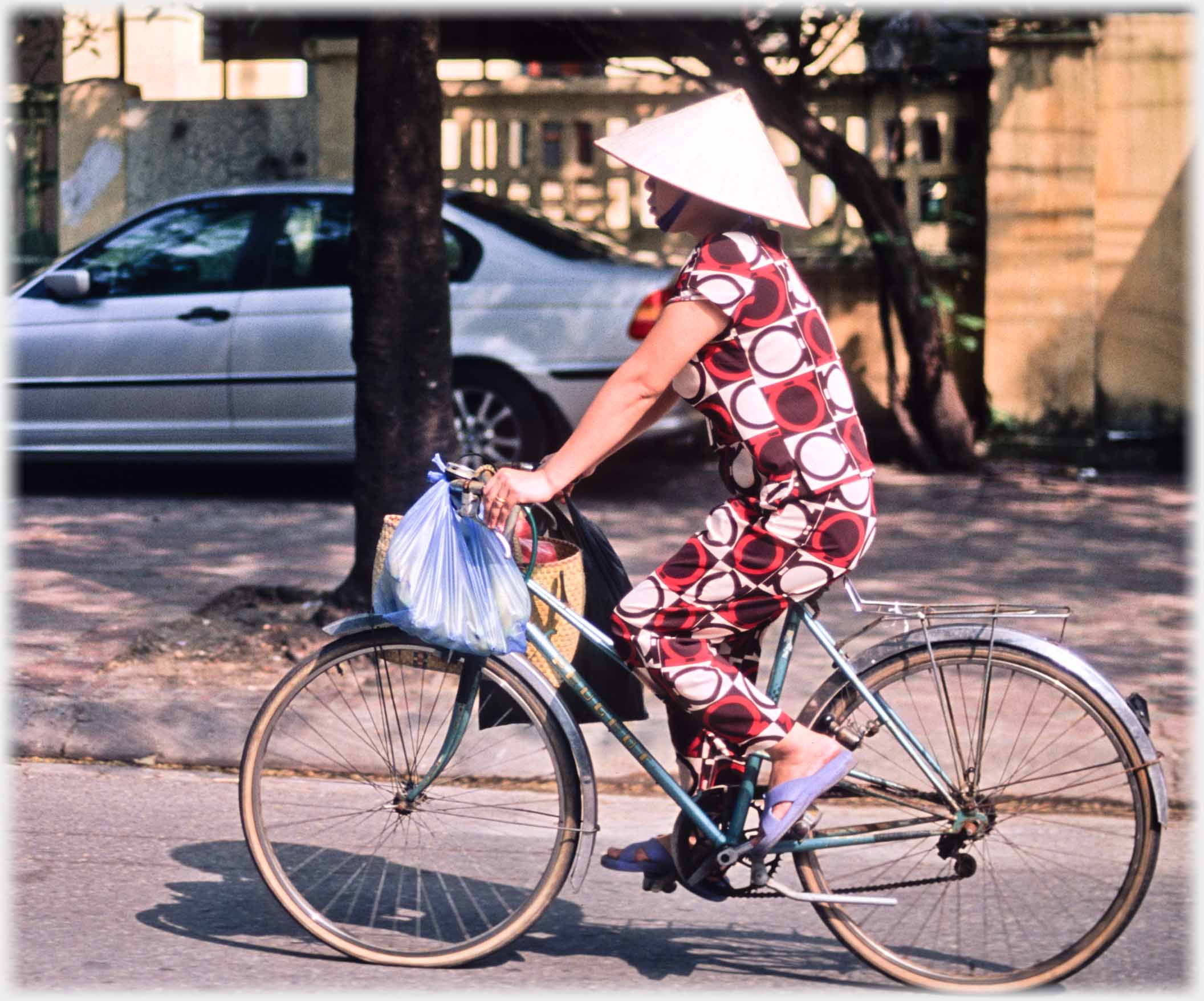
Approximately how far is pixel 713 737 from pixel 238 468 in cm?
712

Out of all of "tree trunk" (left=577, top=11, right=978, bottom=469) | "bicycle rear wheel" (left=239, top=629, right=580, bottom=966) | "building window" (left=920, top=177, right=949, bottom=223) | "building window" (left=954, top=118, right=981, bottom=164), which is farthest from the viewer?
"building window" (left=920, top=177, right=949, bottom=223)

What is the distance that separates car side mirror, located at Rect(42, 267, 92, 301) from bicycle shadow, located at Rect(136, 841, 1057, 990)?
5.23 meters

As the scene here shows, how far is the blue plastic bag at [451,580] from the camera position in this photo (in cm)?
336

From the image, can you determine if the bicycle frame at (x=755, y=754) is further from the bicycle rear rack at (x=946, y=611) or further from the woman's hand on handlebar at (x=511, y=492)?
the woman's hand on handlebar at (x=511, y=492)

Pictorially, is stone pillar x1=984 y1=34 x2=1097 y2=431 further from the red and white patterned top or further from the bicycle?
the red and white patterned top

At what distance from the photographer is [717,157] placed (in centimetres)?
323

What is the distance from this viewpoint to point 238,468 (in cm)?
1010

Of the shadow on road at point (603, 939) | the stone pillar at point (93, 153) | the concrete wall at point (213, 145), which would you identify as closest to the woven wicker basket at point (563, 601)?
the shadow on road at point (603, 939)

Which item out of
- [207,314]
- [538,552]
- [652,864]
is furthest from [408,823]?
[207,314]

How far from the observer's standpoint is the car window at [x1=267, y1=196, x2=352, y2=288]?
28.9ft

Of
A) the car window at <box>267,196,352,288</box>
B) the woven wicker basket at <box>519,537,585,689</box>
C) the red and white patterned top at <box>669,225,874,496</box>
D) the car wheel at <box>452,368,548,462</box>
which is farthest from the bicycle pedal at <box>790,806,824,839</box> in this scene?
the car window at <box>267,196,352,288</box>

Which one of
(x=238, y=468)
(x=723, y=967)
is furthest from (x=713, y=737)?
(x=238, y=468)

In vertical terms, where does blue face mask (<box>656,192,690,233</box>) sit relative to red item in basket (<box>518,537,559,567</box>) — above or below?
above

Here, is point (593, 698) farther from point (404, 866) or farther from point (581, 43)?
point (581, 43)
